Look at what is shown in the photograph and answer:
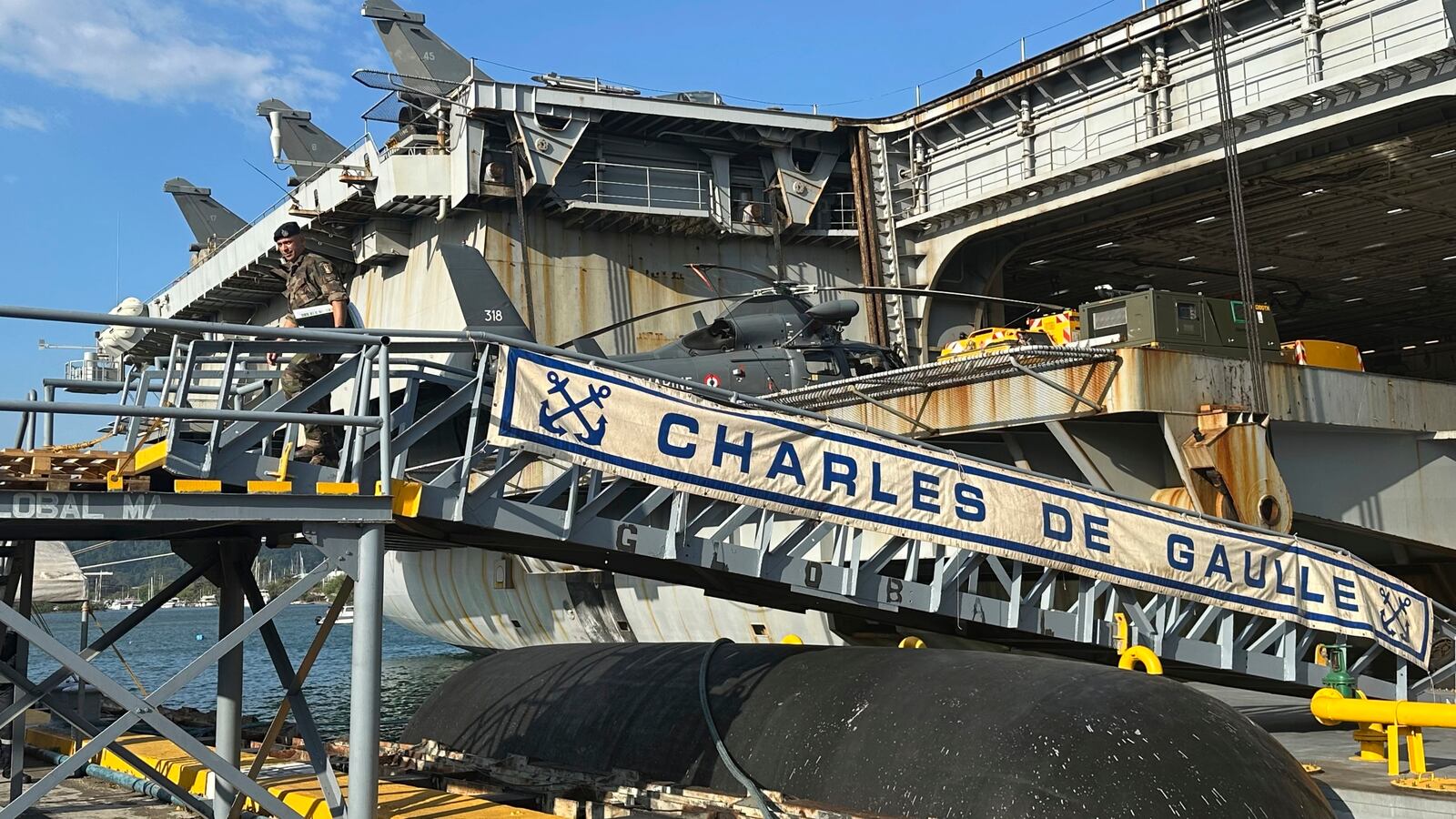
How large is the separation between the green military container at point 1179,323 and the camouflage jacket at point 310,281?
1345 cm

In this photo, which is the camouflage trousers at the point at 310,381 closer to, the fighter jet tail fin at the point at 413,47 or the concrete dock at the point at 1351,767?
the concrete dock at the point at 1351,767

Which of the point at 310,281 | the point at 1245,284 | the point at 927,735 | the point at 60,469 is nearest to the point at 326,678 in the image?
the point at 1245,284

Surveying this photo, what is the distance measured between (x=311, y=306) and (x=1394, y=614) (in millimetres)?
15250

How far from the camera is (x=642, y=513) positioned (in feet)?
43.4

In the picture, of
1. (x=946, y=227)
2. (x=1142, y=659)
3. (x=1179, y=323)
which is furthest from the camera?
(x=946, y=227)

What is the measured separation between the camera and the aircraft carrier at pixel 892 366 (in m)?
12.6

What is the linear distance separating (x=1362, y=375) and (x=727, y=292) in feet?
71.4

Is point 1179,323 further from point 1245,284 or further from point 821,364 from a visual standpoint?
point 821,364

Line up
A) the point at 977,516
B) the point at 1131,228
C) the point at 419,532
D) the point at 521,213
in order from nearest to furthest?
1. the point at 419,532
2. the point at 977,516
3. the point at 521,213
4. the point at 1131,228

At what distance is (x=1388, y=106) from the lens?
1094 inches

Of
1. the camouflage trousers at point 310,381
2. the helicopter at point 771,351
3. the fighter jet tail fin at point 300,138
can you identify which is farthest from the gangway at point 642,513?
the fighter jet tail fin at point 300,138

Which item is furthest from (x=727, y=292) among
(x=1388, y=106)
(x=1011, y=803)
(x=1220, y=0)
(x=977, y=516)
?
(x=1011, y=803)

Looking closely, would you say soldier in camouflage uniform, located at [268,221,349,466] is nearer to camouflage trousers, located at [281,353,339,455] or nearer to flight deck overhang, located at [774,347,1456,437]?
camouflage trousers, located at [281,353,339,455]

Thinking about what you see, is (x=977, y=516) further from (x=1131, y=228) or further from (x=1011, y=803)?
(x=1131, y=228)
